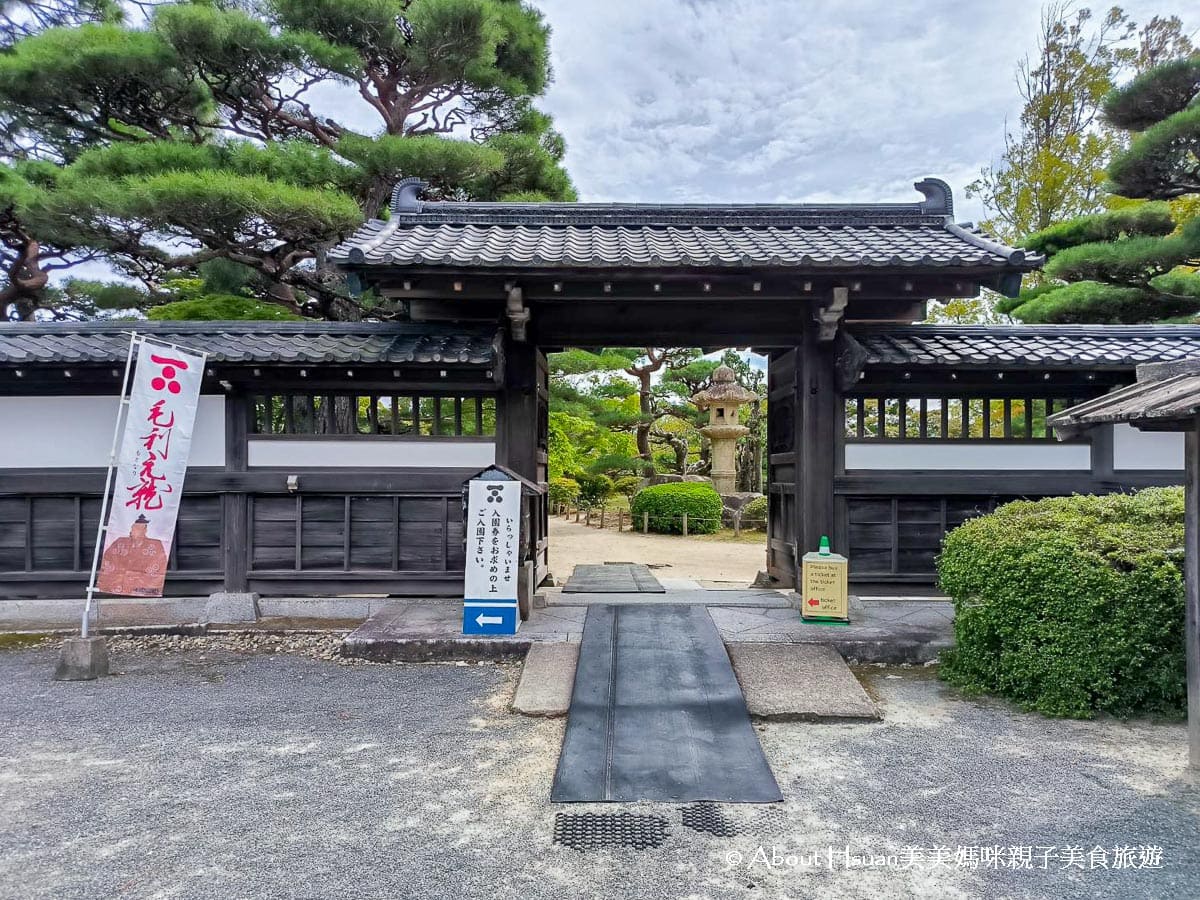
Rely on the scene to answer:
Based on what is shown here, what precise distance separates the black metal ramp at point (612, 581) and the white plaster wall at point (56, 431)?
15.9ft

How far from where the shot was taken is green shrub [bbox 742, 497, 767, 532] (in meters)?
18.8

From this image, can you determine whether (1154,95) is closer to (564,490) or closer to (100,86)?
(100,86)

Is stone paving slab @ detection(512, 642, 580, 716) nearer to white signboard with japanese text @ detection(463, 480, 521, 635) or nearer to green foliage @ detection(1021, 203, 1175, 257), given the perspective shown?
white signboard with japanese text @ detection(463, 480, 521, 635)

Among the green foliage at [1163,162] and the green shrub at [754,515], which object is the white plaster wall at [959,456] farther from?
the green shrub at [754,515]

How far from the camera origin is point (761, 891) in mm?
2549

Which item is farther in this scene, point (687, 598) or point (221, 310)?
point (221, 310)

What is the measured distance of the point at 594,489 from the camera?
2339cm

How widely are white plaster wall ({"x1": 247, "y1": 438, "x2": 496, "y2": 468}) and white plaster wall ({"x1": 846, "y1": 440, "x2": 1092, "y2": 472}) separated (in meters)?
4.15

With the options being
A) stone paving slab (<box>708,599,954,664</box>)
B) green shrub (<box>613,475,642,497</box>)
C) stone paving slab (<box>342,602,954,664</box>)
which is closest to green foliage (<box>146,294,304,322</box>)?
stone paving slab (<box>342,602,954,664</box>)

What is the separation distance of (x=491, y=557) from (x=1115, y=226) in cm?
1228

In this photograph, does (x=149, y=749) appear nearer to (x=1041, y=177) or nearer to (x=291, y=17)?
(x=291, y=17)

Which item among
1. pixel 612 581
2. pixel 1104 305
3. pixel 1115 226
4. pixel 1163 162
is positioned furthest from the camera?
pixel 1115 226

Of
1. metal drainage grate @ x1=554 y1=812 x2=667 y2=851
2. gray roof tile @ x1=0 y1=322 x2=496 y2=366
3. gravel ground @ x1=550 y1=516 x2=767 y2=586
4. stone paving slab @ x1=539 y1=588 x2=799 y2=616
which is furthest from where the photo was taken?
gravel ground @ x1=550 y1=516 x2=767 y2=586

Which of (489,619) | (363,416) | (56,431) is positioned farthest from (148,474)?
(489,619)
